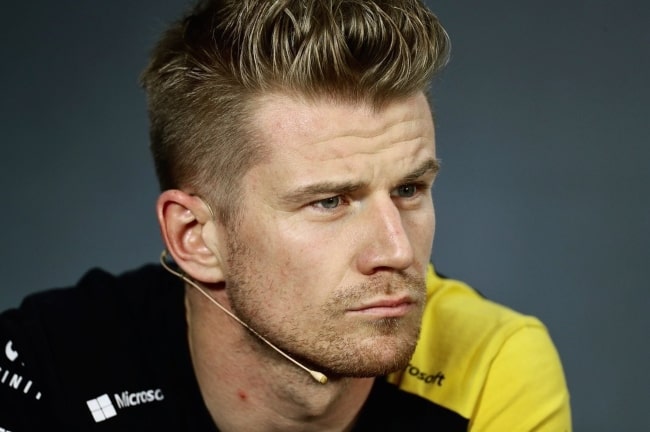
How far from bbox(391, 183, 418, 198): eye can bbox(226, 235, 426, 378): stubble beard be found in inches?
6.7

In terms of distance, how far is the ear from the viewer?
7.00 ft

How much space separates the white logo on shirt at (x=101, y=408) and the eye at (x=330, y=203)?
64 centimetres

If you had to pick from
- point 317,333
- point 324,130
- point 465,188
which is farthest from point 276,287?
point 465,188

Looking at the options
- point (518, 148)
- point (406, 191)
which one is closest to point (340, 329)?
point (406, 191)

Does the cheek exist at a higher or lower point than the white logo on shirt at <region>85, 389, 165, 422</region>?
higher

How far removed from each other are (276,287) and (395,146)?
0.36 metres

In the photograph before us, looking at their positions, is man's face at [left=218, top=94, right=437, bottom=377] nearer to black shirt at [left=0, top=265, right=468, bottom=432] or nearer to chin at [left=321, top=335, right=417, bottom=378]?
chin at [left=321, top=335, right=417, bottom=378]

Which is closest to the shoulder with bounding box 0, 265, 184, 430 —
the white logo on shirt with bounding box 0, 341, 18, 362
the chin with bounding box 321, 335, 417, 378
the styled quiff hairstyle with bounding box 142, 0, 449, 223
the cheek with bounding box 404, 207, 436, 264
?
the white logo on shirt with bounding box 0, 341, 18, 362

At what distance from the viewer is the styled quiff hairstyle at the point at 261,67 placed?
2.00 m

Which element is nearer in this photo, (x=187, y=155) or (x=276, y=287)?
(x=276, y=287)

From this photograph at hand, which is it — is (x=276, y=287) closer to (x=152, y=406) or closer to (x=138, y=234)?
(x=152, y=406)

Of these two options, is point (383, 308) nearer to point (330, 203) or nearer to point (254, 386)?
point (330, 203)

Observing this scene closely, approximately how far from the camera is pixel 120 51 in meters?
3.19

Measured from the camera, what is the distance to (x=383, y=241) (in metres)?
1.91
